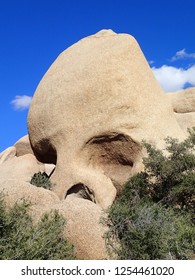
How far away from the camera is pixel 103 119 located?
51.4 feet

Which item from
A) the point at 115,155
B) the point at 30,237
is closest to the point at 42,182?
the point at 115,155

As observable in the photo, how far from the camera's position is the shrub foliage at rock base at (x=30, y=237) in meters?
6.47

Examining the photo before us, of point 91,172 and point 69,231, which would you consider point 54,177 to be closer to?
point 91,172

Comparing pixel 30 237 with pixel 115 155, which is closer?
pixel 30 237

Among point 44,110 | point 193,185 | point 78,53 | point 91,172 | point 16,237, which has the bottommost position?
point 16,237

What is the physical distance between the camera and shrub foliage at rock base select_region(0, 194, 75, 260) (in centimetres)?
647

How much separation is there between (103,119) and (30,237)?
9.13 m

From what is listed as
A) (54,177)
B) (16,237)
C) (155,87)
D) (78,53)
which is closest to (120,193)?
(54,177)

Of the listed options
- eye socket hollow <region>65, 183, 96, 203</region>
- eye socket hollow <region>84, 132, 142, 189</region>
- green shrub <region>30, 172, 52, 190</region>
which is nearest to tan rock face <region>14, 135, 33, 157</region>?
green shrub <region>30, 172, 52, 190</region>

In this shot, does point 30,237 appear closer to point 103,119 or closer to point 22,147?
point 103,119

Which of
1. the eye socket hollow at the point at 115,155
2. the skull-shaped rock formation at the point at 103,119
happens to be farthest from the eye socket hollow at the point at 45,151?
the eye socket hollow at the point at 115,155

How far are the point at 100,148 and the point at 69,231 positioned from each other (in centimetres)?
793

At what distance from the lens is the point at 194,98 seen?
2334 cm

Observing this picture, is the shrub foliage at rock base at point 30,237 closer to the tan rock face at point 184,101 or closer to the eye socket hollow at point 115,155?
the eye socket hollow at point 115,155
